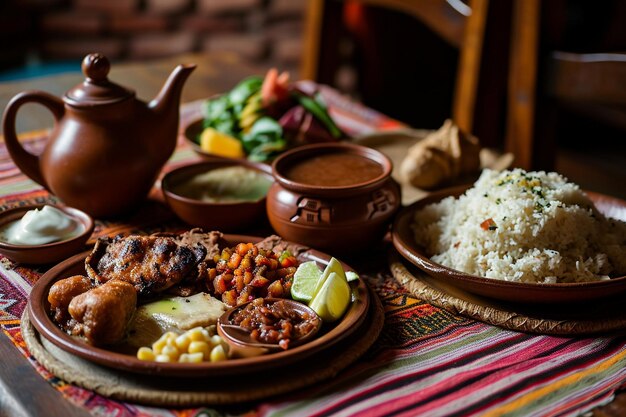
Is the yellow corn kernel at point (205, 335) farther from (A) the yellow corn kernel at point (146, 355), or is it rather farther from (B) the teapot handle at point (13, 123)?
(B) the teapot handle at point (13, 123)

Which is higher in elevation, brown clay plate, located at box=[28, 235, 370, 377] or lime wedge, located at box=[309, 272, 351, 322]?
lime wedge, located at box=[309, 272, 351, 322]

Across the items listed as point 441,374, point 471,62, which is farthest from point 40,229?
point 471,62

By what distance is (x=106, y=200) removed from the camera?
6.31ft

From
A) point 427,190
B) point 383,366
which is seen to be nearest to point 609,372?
point 383,366

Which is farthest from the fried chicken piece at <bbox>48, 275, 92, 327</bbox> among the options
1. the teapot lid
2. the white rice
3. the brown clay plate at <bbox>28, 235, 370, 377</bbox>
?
the white rice

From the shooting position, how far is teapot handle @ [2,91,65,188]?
184 cm

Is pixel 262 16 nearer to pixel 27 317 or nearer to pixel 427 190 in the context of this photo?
pixel 427 190

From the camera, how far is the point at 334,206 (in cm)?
167

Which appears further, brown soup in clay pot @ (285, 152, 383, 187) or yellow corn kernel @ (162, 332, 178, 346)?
brown soup in clay pot @ (285, 152, 383, 187)

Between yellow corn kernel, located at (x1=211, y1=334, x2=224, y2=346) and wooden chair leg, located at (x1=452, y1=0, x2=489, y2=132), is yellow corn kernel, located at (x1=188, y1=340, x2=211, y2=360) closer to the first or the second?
yellow corn kernel, located at (x1=211, y1=334, x2=224, y2=346)

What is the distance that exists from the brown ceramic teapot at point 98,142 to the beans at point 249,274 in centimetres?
49

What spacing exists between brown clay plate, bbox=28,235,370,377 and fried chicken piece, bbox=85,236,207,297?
11 centimetres

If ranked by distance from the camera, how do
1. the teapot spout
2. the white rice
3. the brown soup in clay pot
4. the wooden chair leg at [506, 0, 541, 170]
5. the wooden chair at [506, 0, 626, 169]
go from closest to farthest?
the white rice, the brown soup in clay pot, the teapot spout, the wooden chair at [506, 0, 626, 169], the wooden chair leg at [506, 0, 541, 170]

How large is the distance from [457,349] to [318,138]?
1.16 meters
